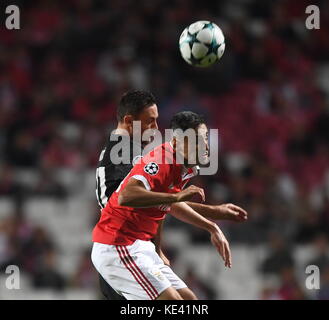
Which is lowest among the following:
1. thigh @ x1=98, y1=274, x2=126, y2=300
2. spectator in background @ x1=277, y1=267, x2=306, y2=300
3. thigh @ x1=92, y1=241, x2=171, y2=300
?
spectator in background @ x1=277, y1=267, x2=306, y2=300

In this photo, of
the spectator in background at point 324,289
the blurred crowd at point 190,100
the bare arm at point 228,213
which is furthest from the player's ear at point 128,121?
the spectator in background at point 324,289

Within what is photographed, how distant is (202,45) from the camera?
6.27m

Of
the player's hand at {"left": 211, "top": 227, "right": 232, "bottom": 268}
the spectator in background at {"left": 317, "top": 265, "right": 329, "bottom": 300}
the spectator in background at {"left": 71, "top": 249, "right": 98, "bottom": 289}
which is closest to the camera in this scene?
the player's hand at {"left": 211, "top": 227, "right": 232, "bottom": 268}

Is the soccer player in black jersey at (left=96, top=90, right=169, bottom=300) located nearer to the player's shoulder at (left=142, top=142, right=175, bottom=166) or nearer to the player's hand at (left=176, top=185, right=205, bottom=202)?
the player's shoulder at (left=142, top=142, right=175, bottom=166)

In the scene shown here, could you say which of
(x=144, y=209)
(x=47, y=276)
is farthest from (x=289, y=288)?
(x=144, y=209)

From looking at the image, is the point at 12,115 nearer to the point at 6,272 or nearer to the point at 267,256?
the point at 6,272

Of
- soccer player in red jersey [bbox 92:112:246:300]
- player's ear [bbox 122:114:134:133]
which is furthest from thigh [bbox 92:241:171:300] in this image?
player's ear [bbox 122:114:134:133]

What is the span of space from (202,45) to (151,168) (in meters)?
1.64

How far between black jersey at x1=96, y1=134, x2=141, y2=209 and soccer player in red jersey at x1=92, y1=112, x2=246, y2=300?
11cm

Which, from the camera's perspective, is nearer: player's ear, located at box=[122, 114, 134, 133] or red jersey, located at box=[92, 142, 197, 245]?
red jersey, located at box=[92, 142, 197, 245]

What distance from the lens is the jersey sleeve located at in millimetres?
4945

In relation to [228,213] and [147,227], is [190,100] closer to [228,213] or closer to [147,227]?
[147,227]

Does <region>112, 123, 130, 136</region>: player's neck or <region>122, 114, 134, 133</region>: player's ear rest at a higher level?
<region>122, 114, 134, 133</region>: player's ear
